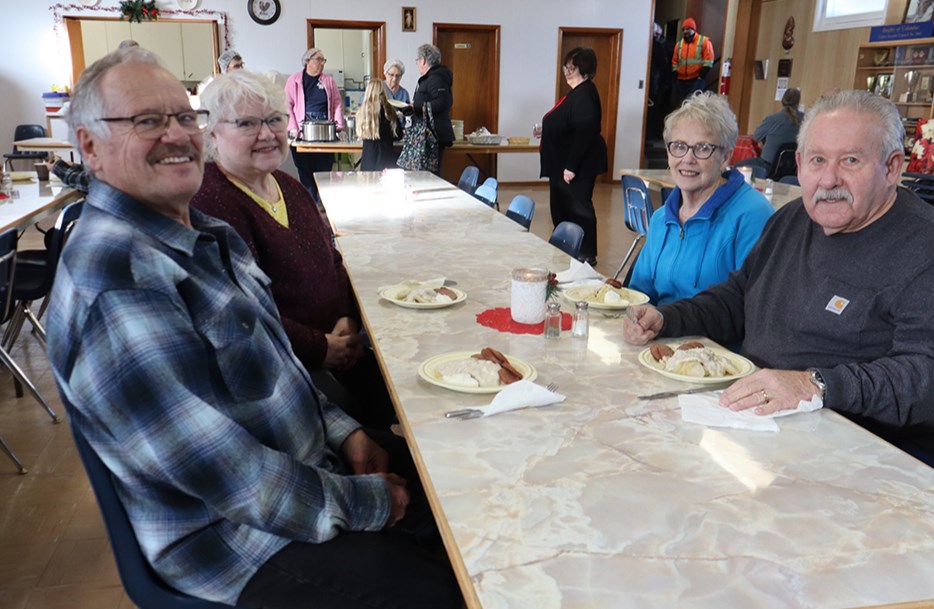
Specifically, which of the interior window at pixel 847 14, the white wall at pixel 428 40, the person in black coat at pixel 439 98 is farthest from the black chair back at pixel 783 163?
the white wall at pixel 428 40

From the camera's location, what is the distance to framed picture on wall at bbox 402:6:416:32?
369 inches

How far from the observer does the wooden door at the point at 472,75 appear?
963 cm

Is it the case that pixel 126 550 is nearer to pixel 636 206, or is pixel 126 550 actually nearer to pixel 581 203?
pixel 636 206

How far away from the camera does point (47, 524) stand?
2393 mm

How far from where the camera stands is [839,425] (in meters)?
1.35

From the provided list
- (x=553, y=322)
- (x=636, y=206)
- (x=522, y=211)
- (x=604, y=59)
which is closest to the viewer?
(x=553, y=322)

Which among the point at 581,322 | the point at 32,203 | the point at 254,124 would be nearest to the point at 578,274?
the point at 581,322

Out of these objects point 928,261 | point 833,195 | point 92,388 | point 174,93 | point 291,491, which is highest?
point 174,93

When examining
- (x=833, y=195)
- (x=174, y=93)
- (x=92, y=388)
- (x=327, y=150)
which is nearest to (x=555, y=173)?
(x=327, y=150)

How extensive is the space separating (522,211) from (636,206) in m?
1.70

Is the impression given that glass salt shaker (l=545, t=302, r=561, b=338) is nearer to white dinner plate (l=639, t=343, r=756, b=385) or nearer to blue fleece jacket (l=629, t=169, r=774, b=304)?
white dinner plate (l=639, t=343, r=756, b=385)

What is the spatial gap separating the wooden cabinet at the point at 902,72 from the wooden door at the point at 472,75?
4.34 metres

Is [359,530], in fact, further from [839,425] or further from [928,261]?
[928,261]

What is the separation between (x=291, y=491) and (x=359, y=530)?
16cm
